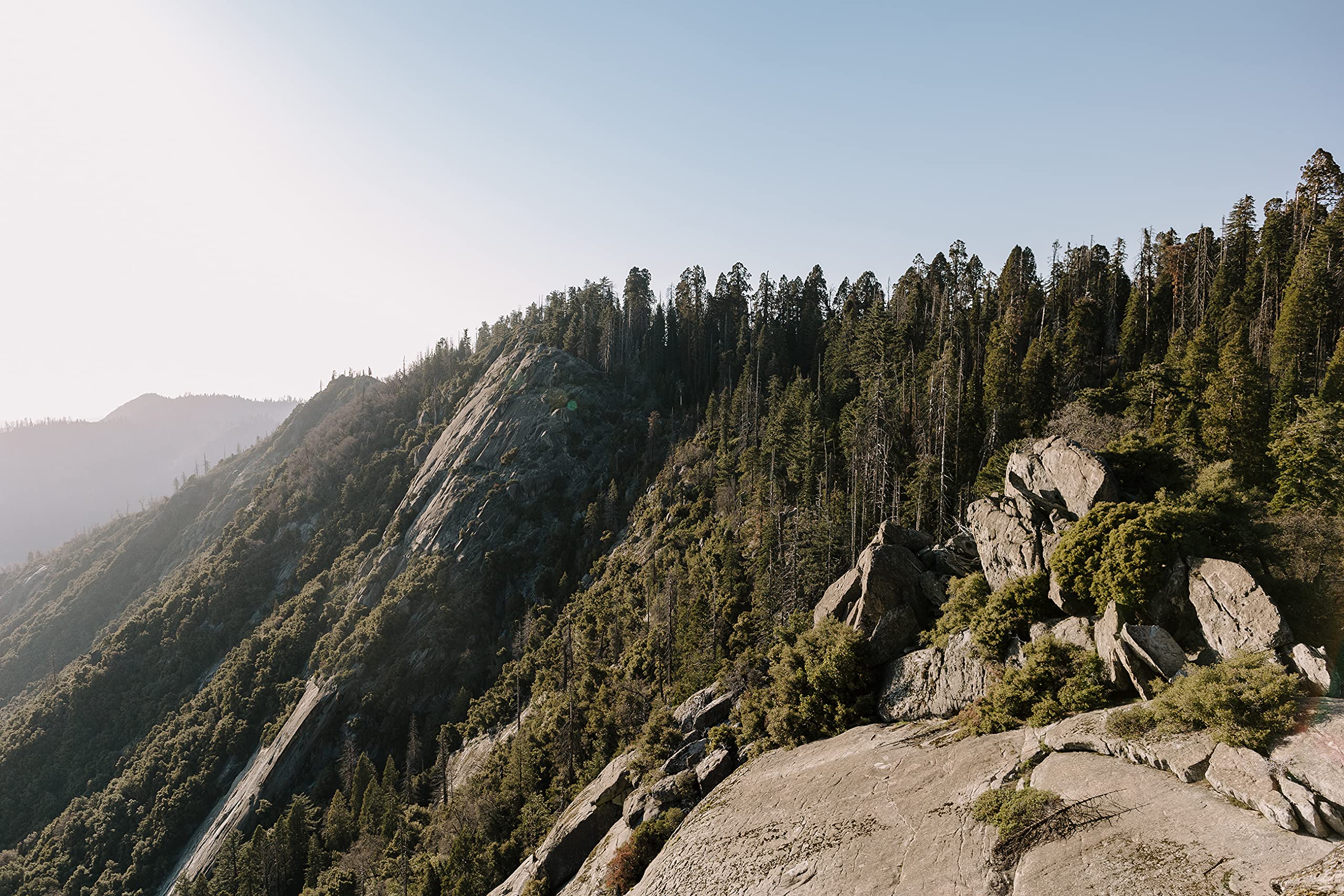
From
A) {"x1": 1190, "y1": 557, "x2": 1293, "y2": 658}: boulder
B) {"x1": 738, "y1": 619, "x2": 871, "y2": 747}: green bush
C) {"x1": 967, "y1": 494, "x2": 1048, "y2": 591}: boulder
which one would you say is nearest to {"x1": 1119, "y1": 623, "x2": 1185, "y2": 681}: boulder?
{"x1": 1190, "y1": 557, "x2": 1293, "y2": 658}: boulder

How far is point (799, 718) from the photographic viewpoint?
3228 centimetres

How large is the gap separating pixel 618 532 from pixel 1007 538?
239ft

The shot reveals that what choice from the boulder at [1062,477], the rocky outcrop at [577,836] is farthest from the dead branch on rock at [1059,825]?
the rocky outcrop at [577,836]

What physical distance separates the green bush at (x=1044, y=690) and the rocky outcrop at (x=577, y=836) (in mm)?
23941

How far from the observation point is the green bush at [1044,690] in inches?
902

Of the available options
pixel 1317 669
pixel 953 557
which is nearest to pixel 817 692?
pixel 953 557

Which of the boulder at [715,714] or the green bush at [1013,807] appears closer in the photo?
the green bush at [1013,807]

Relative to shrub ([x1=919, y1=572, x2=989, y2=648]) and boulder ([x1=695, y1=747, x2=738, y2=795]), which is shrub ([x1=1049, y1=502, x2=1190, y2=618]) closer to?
shrub ([x1=919, y1=572, x2=989, y2=648])

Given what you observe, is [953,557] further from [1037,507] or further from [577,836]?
[577,836]

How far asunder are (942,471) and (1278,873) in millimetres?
38083

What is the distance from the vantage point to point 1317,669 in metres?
18.2

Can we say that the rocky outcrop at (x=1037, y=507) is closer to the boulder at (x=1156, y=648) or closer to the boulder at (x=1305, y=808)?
the boulder at (x=1156, y=648)

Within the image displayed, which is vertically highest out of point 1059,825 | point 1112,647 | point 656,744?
point 1112,647

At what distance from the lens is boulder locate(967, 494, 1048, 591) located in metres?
29.9
